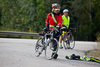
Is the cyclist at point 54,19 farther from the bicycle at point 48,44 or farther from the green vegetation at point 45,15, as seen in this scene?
the green vegetation at point 45,15

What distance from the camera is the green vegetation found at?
133 feet

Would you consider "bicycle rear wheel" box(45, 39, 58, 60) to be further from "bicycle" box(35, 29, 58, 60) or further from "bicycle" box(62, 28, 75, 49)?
"bicycle" box(62, 28, 75, 49)

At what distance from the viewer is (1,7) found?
50938 mm

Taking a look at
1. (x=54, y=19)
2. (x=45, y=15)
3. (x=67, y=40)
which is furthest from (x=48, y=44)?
(x=45, y=15)

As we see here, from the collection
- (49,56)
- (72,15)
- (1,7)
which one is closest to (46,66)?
(49,56)

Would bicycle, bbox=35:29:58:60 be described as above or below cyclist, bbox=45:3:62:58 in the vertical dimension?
below

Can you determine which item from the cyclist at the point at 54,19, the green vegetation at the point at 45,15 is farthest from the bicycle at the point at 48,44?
the green vegetation at the point at 45,15

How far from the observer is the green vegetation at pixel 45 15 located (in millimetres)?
40544

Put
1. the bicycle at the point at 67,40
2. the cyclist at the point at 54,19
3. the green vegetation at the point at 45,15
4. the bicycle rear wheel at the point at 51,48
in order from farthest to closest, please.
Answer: the green vegetation at the point at 45,15 < the bicycle at the point at 67,40 < the cyclist at the point at 54,19 < the bicycle rear wheel at the point at 51,48

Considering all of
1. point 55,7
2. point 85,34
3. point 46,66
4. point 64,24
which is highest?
point 55,7

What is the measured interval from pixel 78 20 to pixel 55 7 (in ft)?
112

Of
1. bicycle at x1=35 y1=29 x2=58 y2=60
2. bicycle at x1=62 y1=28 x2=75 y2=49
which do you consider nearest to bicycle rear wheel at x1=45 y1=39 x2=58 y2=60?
bicycle at x1=35 y1=29 x2=58 y2=60

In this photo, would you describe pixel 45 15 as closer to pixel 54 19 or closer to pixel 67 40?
pixel 67 40

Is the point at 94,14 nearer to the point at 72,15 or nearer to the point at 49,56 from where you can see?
the point at 72,15
